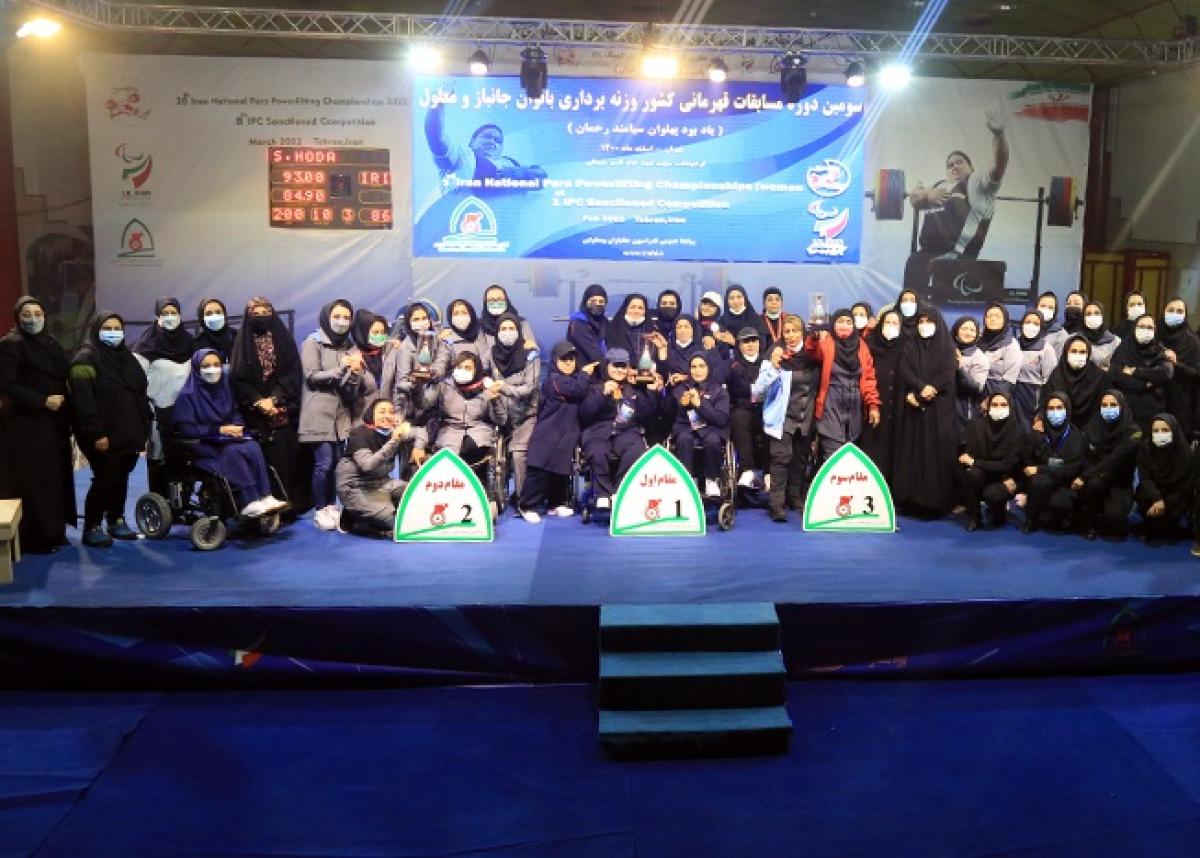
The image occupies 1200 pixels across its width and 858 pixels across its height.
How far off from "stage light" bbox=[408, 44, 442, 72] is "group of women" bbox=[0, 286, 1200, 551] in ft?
10.5

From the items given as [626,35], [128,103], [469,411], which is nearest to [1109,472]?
[469,411]

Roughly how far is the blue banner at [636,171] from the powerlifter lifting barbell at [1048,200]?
264 mm

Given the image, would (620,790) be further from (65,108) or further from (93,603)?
(65,108)

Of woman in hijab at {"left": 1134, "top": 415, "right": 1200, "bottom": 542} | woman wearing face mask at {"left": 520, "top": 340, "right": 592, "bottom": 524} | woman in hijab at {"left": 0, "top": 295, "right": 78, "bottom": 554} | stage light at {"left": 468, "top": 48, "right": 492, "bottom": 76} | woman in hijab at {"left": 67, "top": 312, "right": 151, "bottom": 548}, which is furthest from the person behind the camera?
stage light at {"left": 468, "top": 48, "right": 492, "bottom": 76}

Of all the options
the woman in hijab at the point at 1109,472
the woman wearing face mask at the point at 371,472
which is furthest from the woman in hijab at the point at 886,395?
the woman wearing face mask at the point at 371,472

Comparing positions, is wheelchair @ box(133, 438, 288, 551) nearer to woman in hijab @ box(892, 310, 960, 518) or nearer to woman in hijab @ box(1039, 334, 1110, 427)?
woman in hijab @ box(892, 310, 960, 518)

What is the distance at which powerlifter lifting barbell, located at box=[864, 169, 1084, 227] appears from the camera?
30.6 feet

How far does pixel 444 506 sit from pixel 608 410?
1084 millimetres

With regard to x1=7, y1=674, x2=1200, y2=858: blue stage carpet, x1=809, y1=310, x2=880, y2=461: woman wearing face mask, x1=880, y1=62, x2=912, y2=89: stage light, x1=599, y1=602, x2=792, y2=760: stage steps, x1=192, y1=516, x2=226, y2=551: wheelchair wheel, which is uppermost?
x1=880, y1=62, x2=912, y2=89: stage light

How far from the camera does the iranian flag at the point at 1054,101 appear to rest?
939cm

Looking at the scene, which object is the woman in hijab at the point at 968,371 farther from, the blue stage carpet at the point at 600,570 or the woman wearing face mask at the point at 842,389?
the blue stage carpet at the point at 600,570

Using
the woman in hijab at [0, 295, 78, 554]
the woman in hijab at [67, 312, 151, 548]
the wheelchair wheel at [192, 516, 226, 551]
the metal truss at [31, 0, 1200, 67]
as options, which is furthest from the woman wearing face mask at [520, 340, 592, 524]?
the metal truss at [31, 0, 1200, 67]

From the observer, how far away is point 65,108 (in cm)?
973

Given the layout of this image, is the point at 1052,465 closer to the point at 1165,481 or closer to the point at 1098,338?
the point at 1165,481
